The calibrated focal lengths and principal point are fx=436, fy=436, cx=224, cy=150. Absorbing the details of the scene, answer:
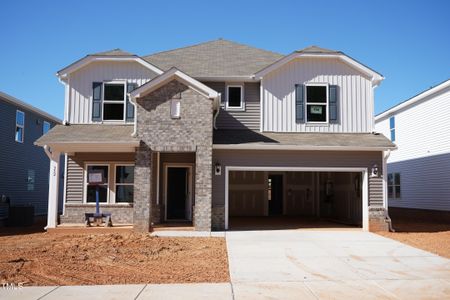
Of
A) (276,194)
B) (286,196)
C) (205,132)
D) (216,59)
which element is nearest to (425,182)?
(286,196)

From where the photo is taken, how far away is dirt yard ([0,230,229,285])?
325 inches

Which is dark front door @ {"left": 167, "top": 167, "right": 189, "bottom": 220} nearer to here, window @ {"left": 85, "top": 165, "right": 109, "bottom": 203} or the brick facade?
window @ {"left": 85, "top": 165, "right": 109, "bottom": 203}

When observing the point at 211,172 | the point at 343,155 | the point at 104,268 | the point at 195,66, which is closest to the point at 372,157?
the point at 343,155

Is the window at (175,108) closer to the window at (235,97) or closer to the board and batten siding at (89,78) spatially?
the board and batten siding at (89,78)

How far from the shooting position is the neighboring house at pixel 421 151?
65.3 ft

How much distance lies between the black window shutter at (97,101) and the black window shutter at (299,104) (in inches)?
299

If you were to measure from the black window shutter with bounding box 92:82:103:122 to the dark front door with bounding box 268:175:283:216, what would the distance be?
10009 mm

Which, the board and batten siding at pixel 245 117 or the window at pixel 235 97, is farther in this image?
the window at pixel 235 97

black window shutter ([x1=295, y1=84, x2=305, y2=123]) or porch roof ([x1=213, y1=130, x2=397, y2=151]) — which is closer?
porch roof ([x1=213, y1=130, x2=397, y2=151])

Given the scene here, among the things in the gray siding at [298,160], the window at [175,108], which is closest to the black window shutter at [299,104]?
the gray siding at [298,160]

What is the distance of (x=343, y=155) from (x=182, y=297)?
1044cm

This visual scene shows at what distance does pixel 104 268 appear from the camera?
29.7 feet

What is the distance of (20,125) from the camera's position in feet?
70.8

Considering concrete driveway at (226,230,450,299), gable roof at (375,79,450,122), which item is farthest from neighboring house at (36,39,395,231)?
gable roof at (375,79,450,122)
